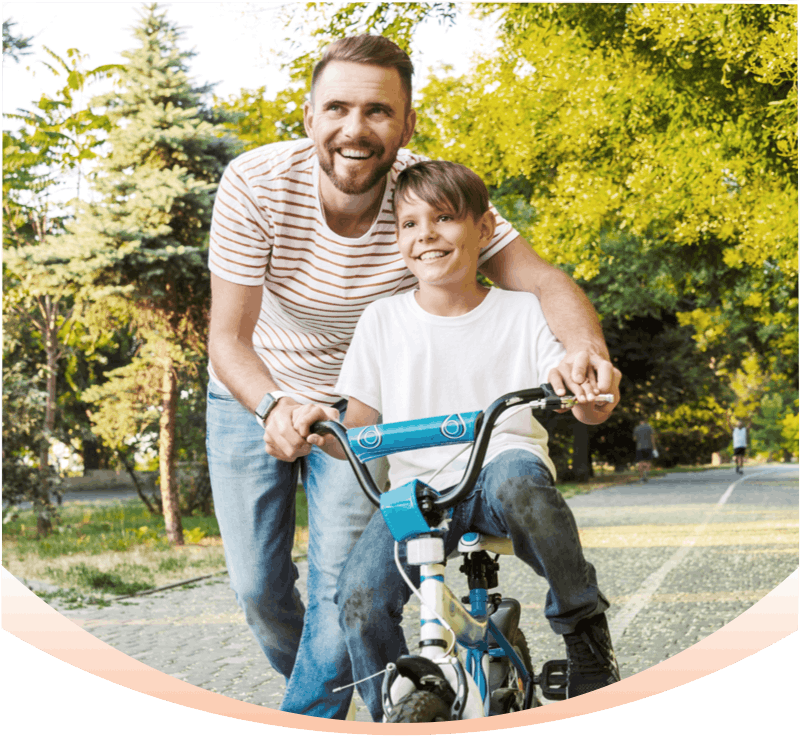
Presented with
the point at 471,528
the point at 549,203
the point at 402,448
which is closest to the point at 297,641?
the point at 471,528

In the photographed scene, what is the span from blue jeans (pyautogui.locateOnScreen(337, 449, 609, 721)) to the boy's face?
363 millimetres

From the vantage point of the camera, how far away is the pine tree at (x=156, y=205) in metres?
5.23

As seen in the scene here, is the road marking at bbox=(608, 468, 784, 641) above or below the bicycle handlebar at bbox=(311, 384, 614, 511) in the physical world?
below

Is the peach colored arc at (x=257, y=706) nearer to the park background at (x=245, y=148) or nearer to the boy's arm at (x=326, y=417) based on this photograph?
the boy's arm at (x=326, y=417)

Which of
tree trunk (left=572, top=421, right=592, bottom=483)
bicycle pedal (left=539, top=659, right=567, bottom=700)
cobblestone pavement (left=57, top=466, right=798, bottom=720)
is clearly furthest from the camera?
tree trunk (left=572, top=421, right=592, bottom=483)

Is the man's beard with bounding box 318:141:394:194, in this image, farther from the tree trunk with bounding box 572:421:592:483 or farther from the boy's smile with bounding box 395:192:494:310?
the tree trunk with bounding box 572:421:592:483

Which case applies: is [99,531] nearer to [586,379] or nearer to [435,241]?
[435,241]

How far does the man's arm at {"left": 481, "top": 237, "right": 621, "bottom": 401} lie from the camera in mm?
1519

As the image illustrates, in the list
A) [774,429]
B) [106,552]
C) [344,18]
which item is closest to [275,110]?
[344,18]

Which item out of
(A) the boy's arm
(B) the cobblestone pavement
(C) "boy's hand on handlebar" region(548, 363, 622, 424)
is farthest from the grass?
(C) "boy's hand on handlebar" region(548, 363, 622, 424)

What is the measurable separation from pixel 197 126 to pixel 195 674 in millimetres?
3338

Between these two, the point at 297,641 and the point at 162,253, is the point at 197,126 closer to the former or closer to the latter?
the point at 162,253

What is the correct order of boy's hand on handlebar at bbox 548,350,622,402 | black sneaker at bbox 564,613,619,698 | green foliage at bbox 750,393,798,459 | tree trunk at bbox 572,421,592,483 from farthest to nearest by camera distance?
tree trunk at bbox 572,421,592,483, green foliage at bbox 750,393,798,459, black sneaker at bbox 564,613,619,698, boy's hand on handlebar at bbox 548,350,622,402

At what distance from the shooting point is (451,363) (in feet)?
5.60
